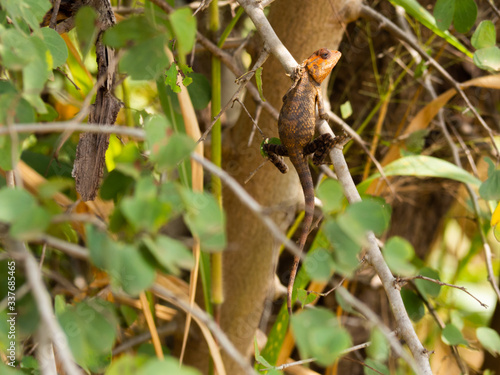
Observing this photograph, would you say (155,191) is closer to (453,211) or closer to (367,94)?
(367,94)

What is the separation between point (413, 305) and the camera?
1.16 metres

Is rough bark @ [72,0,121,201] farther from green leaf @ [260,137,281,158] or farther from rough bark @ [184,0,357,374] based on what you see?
rough bark @ [184,0,357,374]

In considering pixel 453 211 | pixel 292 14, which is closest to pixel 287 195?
pixel 292 14

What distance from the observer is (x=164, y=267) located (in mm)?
419

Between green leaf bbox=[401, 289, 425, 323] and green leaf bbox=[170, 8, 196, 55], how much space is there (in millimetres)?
898

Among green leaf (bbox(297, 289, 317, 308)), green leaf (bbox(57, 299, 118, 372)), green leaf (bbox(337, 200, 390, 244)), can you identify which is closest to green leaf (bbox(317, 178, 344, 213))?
green leaf (bbox(337, 200, 390, 244))

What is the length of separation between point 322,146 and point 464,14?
1.45 ft

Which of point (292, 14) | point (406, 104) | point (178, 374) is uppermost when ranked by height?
point (292, 14)

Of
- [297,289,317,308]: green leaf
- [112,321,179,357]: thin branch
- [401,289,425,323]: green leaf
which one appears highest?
[297,289,317,308]: green leaf

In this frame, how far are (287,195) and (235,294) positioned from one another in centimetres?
34

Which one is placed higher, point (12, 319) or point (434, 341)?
point (12, 319)

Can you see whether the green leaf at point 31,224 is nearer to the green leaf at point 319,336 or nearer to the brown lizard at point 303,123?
the green leaf at point 319,336

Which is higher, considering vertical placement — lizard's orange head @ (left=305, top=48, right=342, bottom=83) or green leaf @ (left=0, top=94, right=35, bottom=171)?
green leaf @ (left=0, top=94, right=35, bottom=171)

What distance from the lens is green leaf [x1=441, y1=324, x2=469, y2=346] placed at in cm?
108
